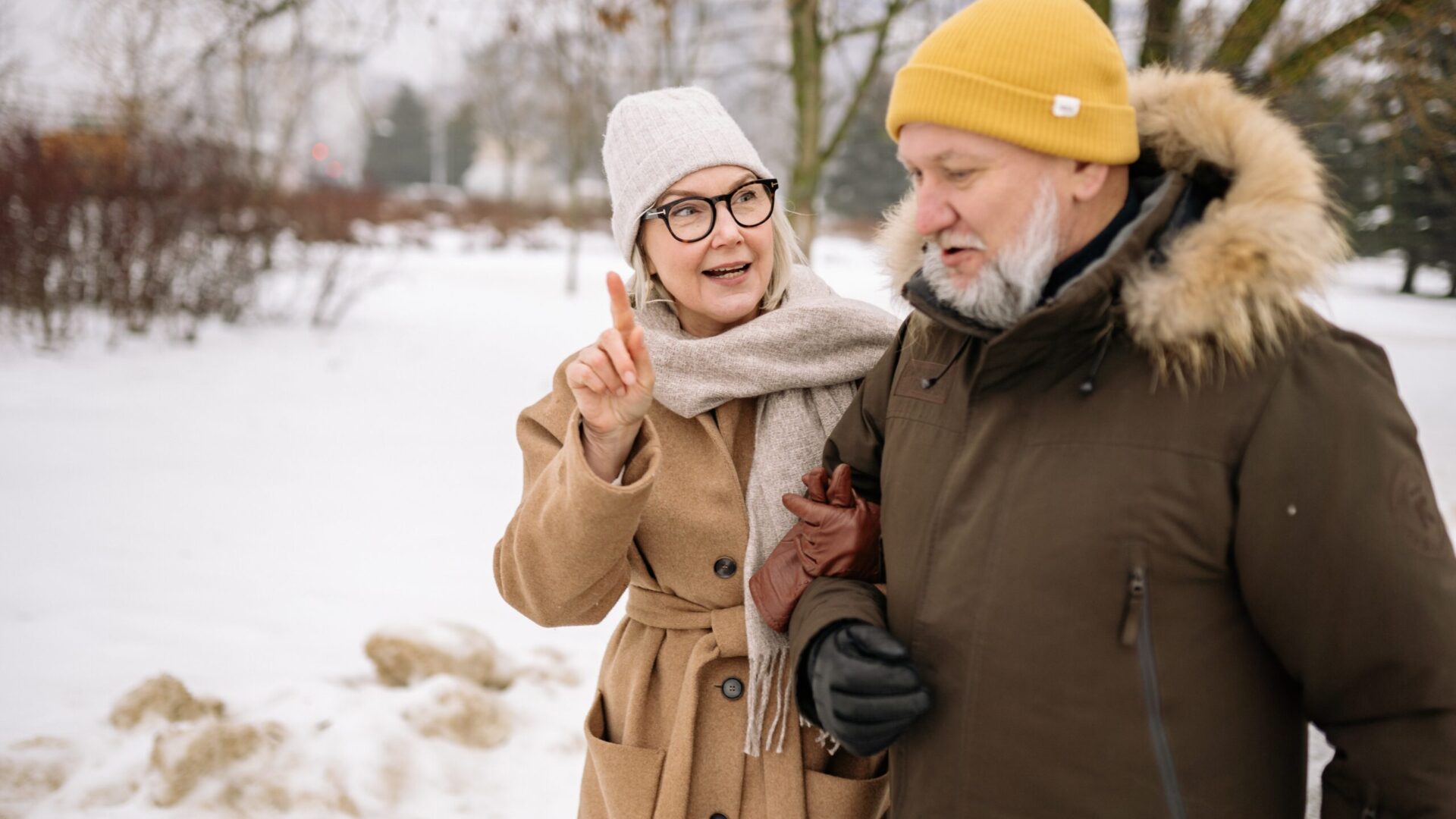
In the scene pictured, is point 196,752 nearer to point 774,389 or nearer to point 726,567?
point 726,567

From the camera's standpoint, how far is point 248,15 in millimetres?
6602

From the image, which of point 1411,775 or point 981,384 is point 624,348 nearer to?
point 981,384

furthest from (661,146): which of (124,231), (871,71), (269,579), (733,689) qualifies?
(124,231)

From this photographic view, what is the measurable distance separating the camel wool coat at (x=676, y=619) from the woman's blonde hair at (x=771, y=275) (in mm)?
245

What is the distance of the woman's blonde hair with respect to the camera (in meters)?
2.02

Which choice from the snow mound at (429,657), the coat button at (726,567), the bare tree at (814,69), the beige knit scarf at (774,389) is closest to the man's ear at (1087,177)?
the beige knit scarf at (774,389)

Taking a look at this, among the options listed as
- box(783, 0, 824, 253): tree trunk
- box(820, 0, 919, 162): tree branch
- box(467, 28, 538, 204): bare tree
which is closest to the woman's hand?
box(783, 0, 824, 253): tree trunk

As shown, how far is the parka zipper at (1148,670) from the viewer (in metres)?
1.18

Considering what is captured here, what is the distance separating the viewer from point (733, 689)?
71.0 inches

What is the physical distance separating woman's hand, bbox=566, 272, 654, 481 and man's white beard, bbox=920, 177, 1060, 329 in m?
0.53

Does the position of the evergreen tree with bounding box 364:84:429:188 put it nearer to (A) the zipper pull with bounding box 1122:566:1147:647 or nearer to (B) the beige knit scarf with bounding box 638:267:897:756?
(B) the beige knit scarf with bounding box 638:267:897:756

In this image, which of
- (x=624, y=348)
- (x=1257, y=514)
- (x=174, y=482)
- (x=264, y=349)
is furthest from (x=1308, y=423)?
(x=264, y=349)

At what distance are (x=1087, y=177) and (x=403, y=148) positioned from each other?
54.1 m

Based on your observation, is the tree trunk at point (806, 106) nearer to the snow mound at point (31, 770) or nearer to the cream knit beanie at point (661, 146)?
the cream knit beanie at point (661, 146)
